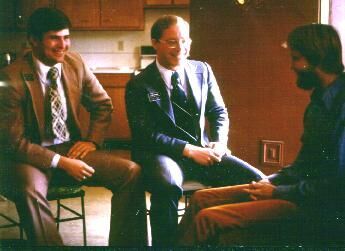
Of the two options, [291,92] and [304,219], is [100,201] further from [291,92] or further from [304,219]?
[304,219]

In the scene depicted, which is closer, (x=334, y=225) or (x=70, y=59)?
(x=334, y=225)

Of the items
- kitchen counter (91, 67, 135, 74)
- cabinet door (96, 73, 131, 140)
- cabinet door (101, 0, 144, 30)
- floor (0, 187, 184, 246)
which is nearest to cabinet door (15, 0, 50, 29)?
cabinet door (101, 0, 144, 30)

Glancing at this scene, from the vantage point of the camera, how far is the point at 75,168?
182cm

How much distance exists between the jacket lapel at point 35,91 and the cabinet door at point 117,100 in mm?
2870

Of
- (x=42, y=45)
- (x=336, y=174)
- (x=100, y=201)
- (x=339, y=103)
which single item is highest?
(x=42, y=45)

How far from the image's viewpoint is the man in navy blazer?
71.7 inches

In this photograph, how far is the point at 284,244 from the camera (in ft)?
4.74

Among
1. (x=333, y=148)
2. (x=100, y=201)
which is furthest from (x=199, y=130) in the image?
(x=100, y=201)

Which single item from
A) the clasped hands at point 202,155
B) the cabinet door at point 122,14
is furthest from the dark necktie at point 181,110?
the cabinet door at point 122,14

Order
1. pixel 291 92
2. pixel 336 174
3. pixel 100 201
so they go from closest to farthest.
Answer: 1. pixel 336 174
2. pixel 291 92
3. pixel 100 201

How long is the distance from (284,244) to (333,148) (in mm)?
327

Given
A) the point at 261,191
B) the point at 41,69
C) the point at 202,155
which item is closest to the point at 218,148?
the point at 202,155

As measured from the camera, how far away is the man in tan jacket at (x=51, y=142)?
67.8 inches

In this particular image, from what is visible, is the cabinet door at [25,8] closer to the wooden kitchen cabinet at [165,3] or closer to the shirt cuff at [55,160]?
the wooden kitchen cabinet at [165,3]
